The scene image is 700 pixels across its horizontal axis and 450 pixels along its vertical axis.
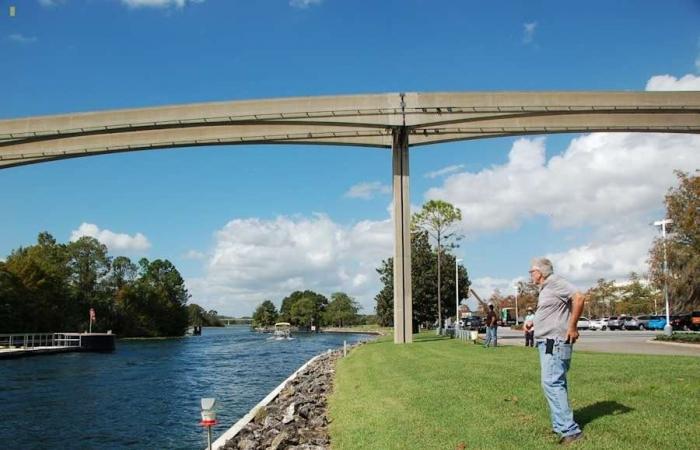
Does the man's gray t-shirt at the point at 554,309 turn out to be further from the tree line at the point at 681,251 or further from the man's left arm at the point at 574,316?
the tree line at the point at 681,251

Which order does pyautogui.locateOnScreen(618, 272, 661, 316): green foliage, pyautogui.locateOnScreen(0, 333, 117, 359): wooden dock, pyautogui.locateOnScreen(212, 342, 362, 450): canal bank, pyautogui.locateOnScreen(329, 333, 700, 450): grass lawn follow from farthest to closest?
pyautogui.locateOnScreen(618, 272, 661, 316): green foliage
pyautogui.locateOnScreen(0, 333, 117, 359): wooden dock
pyautogui.locateOnScreen(212, 342, 362, 450): canal bank
pyautogui.locateOnScreen(329, 333, 700, 450): grass lawn

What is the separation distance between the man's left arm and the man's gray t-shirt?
65 millimetres

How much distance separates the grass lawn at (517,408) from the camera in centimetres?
766

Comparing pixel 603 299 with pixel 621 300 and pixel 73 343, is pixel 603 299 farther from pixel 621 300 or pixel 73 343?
pixel 73 343

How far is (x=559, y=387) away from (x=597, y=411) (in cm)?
168

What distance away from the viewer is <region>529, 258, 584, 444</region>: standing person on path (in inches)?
294

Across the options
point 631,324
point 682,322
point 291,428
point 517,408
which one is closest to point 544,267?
point 517,408

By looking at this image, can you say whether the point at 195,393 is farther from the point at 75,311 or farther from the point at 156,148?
the point at 75,311

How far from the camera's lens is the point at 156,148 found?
1492 inches

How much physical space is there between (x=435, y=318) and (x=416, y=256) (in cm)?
840

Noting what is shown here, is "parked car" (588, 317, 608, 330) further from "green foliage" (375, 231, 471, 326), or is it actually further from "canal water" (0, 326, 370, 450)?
"canal water" (0, 326, 370, 450)

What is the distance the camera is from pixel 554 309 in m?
7.74

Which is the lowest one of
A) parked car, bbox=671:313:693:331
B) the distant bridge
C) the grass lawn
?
parked car, bbox=671:313:693:331

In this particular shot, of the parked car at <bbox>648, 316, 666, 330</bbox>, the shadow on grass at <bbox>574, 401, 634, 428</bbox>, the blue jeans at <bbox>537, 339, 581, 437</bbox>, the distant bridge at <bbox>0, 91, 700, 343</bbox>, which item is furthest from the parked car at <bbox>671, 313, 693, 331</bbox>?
the blue jeans at <bbox>537, 339, 581, 437</bbox>
